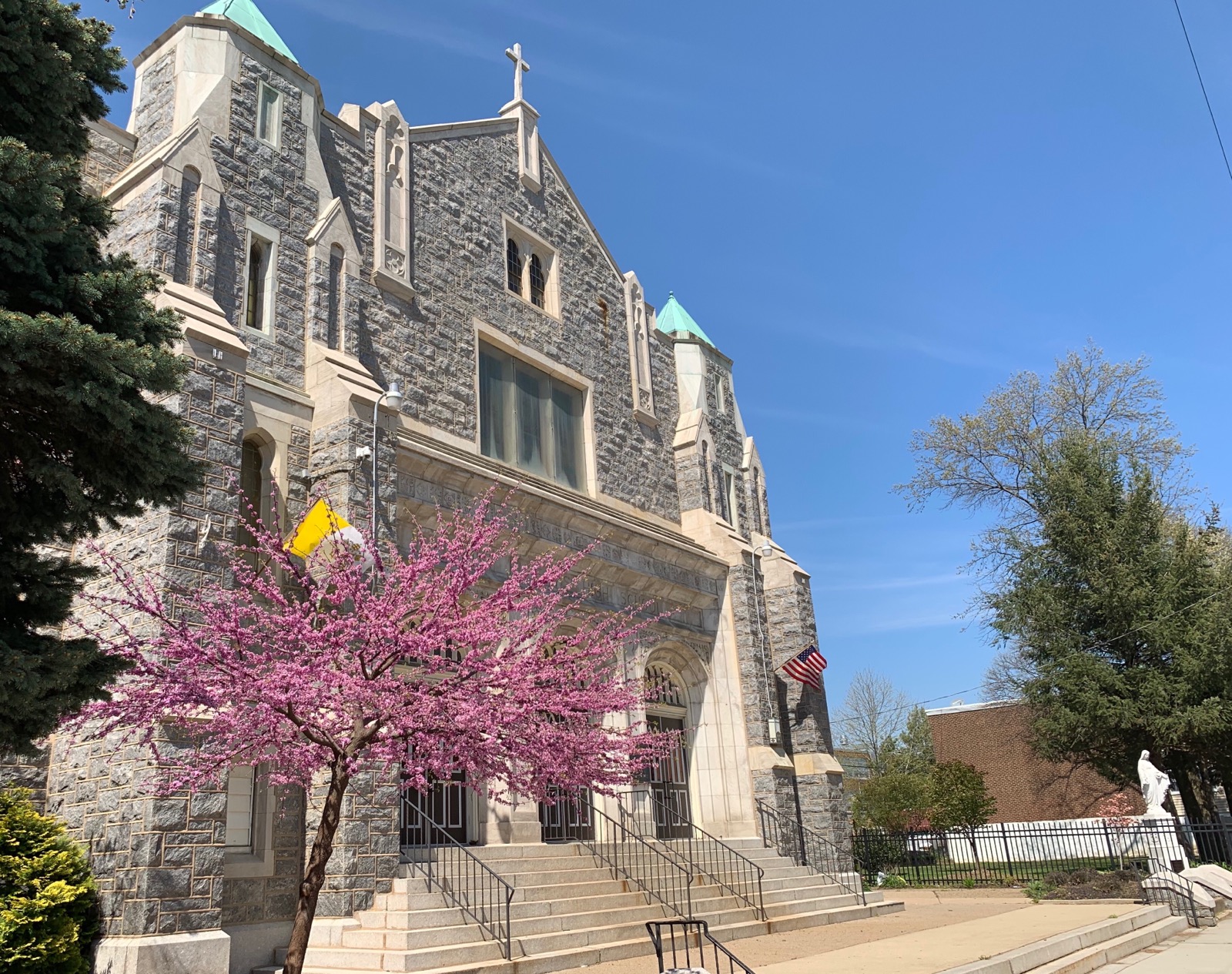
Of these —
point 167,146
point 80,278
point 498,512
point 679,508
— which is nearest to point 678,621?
point 679,508

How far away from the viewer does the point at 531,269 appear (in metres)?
A: 20.6

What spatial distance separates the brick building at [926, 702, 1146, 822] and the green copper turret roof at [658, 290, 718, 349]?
61.1ft

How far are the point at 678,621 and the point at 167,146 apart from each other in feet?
39.0

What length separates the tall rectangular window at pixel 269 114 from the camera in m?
14.2

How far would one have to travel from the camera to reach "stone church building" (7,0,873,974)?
10.6 meters

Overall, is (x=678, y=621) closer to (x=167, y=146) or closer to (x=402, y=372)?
(x=402, y=372)

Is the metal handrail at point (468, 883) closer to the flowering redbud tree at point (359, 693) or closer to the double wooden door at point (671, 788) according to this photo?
the flowering redbud tree at point (359, 693)

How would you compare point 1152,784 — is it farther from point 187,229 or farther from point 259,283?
point 187,229

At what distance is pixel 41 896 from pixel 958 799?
25.4 m

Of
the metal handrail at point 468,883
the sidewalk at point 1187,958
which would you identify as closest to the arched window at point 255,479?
the metal handrail at point 468,883

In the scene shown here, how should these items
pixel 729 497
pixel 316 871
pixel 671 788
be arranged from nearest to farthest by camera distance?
pixel 316 871, pixel 671 788, pixel 729 497

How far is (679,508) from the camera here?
2236 cm

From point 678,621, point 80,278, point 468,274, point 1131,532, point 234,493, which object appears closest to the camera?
point 80,278

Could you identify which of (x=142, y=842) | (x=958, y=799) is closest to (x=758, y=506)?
(x=958, y=799)
